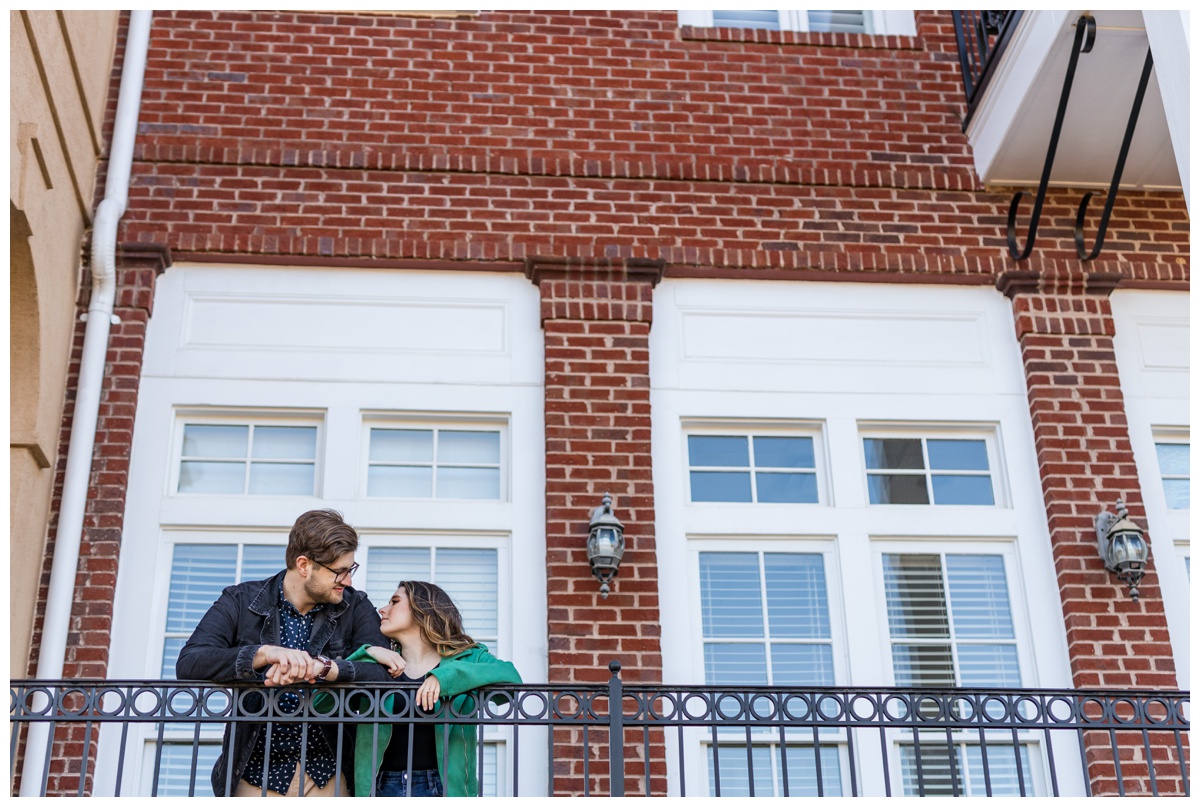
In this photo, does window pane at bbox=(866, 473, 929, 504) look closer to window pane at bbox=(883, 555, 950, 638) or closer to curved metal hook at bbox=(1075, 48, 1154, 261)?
window pane at bbox=(883, 555, 950, 638)

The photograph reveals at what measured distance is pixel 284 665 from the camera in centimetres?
507

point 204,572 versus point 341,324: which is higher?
point 341,324

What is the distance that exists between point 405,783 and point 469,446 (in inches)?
119

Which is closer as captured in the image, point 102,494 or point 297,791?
point 297,791

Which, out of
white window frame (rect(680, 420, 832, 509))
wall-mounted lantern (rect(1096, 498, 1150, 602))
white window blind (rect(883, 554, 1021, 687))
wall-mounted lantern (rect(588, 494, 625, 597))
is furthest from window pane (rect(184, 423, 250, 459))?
wall-mounted lantern (rect(1096, 498, 1150, 602))

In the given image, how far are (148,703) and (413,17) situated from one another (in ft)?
15.1

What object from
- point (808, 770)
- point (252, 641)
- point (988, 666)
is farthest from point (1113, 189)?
point (252, 641)

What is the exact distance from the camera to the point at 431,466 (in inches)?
314

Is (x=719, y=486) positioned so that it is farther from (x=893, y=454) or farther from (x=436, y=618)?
(x=436, y=618)

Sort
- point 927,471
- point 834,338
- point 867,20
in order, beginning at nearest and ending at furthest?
point 927,471, point 834,338, point 867,20

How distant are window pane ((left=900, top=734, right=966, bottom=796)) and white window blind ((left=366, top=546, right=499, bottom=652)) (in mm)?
2300
